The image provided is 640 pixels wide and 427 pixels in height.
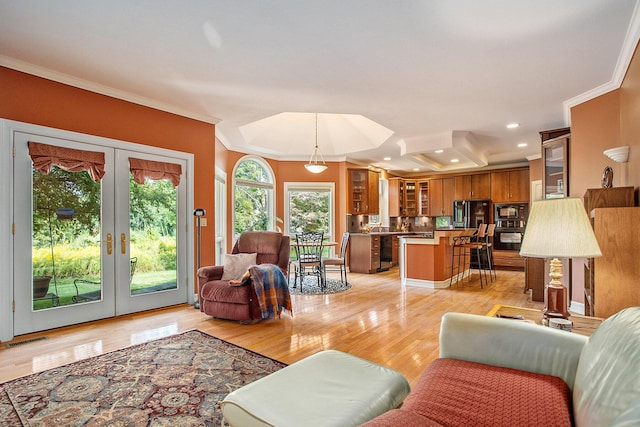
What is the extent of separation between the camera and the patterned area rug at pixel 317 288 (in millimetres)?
5434

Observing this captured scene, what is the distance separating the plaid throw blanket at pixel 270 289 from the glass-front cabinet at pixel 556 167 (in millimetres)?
3839

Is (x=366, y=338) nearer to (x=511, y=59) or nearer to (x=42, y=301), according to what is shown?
(x=511, y=59)

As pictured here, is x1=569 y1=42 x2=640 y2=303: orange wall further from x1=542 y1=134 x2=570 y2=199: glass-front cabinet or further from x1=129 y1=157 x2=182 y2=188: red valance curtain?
x1=129 y1=157 x2=182 y2=188: red valance curtain

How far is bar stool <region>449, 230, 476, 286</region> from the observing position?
244 inches

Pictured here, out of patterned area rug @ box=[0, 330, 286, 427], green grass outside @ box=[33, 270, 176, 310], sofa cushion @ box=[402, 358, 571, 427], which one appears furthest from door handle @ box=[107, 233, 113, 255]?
sofa cushion @ box=[402, 358, 571, 427]

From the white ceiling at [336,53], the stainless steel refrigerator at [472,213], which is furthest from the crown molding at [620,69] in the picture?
the stainless steel refrigerator at [472,213]

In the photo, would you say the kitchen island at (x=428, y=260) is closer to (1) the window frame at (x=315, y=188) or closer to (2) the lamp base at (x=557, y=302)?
(1) the window frame at (x=315, y=188)

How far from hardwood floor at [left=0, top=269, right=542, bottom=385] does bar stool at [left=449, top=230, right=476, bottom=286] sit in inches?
44.7

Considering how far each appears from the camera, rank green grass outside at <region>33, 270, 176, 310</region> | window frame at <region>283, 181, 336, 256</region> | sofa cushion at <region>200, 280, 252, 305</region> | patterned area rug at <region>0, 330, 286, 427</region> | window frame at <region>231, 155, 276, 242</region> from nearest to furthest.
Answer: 1. patterned area rug at <region>0, 330, 286, 427</region>
2. green grass outside at <region>33, 270, 176, 310</region>
3. sofa cushion at <region>200, 280, 252, 305</region>
4. window frame at <region>231, 155, 276, 242</region>
5. window frame at <region>283, 181, 336, 256</region>

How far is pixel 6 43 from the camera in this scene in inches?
113

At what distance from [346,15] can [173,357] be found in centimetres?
303

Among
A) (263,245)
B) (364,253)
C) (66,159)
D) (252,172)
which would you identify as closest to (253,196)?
(252,172)

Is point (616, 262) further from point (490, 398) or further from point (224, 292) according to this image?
point (224, 292)

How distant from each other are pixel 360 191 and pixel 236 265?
15.6ft
